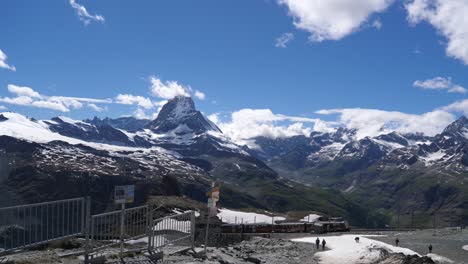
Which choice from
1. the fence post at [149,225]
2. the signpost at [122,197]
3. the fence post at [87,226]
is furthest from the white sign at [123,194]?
the fence post at [87,226]

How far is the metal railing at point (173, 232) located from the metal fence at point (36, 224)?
11.3 ft

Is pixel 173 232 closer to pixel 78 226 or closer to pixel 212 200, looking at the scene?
pixel 212 200

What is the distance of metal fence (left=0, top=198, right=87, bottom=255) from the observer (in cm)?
1619

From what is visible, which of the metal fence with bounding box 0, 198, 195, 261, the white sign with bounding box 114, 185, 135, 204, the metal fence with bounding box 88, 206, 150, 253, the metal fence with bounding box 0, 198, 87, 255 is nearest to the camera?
the metal fence with bounding box 0, 198, 87, 255

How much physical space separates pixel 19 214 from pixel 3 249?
3.78ft

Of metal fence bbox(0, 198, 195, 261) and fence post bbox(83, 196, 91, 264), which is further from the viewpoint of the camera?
fence post bbox(83, 196, 91, 264)

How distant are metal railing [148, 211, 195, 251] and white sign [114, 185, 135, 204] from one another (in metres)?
1.64

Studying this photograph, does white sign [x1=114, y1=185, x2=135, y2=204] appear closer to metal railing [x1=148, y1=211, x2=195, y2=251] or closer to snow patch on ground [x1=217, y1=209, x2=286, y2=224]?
metal railing [x1=148, y1=211, x2=195, y2=251]

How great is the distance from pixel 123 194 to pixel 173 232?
4806 millimetres

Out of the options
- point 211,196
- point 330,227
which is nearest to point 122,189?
point 211,196

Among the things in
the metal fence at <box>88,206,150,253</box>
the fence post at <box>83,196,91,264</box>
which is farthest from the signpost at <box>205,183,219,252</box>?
the fence post at <box>83,196,91,264</box>

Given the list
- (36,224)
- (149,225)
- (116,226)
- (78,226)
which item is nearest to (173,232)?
(116,226)

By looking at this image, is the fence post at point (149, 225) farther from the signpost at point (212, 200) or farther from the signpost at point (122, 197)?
the signpost at point (212, 200)

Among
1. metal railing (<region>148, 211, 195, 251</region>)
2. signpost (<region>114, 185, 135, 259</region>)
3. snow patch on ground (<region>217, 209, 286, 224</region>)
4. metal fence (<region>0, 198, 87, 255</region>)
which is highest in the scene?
signpost (<region>114, 185, 135, 259</region>)
